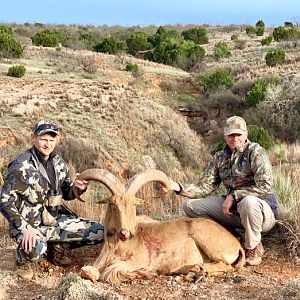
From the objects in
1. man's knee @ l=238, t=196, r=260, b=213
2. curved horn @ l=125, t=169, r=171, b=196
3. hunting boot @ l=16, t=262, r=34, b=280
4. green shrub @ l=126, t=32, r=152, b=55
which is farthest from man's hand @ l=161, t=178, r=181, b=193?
green shrub @ l=126, t=32, r=152, b=55

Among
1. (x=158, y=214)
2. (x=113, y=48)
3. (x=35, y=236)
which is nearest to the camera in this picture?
(x=35, y=236)

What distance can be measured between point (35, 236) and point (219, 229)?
195cm

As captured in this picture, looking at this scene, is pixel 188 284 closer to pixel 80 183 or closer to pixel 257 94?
pixel 80 183

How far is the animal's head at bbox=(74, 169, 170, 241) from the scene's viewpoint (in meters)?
5.73

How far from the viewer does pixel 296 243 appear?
6730 millimetres

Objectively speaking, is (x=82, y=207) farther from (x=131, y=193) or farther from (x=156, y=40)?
(x=156, y=40)

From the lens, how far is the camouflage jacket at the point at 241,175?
20.7 feet

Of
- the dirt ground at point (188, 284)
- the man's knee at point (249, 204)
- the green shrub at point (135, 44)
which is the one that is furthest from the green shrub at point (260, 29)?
the man's knee at point (249, 204)

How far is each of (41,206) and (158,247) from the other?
1403mm

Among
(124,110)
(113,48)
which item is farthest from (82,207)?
(113,48)

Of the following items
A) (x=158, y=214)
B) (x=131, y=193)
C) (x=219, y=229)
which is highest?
(x=131, y=193)

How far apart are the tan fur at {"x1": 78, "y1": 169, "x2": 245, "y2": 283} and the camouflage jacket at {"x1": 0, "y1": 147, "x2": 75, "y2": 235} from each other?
2.92 feet

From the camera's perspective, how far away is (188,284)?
570 centimetres

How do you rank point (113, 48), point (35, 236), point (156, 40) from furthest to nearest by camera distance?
point (156, 40) → point (113, 48) → point (35, 236)
